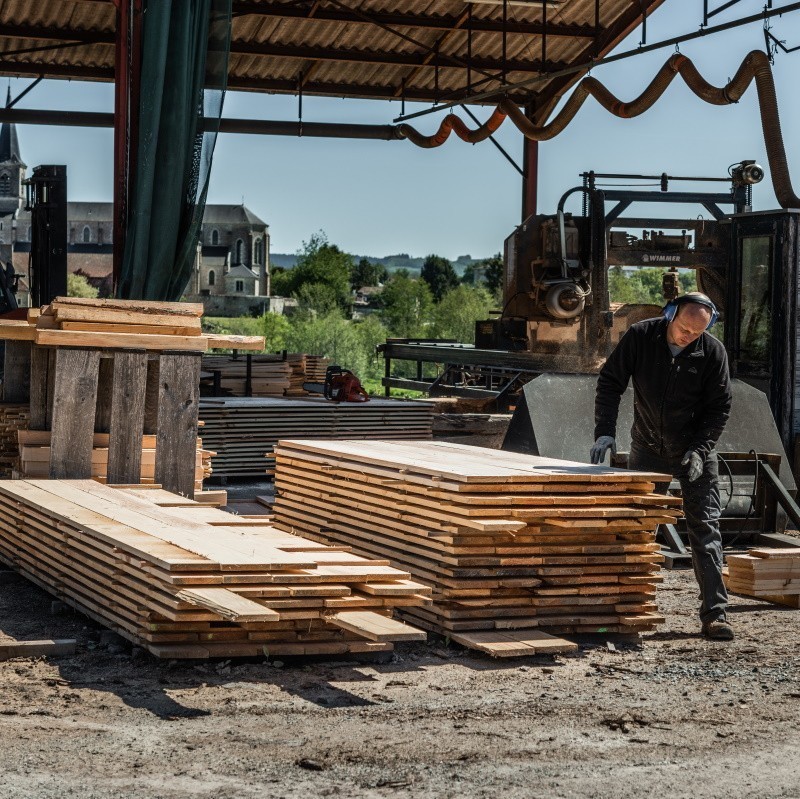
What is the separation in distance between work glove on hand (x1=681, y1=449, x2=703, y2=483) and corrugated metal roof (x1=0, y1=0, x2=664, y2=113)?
10938 millimetres

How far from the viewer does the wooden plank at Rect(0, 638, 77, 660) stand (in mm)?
6547

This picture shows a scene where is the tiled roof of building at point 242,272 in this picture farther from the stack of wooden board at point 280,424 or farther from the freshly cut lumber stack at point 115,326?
the freshly cut lumber stack at point 115,326

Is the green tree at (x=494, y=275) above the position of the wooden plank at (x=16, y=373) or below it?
above

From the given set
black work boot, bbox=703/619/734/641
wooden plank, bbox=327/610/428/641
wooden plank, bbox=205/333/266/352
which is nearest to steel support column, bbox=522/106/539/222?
wooden plank, bbox=205/333/266/352

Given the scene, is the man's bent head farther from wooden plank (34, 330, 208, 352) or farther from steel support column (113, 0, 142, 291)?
steel support column (113, 0, 142, 291)

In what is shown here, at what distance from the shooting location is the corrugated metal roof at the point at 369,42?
1862 centimetres

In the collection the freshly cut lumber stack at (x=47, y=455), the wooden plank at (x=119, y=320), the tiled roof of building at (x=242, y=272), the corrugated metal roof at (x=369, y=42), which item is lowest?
the freshly cut lumber stack at (x=47, y=455)

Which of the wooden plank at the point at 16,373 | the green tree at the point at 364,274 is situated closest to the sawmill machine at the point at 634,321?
the wooden plank at the point at 16,373

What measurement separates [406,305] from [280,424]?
102506mm

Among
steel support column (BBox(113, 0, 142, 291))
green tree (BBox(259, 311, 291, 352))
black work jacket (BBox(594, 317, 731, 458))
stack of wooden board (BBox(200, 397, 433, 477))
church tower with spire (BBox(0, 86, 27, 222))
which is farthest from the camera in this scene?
church tower with spire (BBox(0, 86, 27, 222))

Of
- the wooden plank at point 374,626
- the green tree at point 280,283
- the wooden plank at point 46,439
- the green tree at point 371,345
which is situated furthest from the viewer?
the green tree at point 280,283

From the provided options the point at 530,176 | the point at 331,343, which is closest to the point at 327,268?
the point at 331,343

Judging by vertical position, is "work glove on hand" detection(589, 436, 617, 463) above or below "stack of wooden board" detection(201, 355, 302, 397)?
below

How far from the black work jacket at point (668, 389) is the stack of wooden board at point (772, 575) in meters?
1.00
